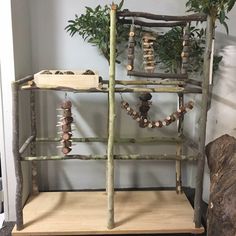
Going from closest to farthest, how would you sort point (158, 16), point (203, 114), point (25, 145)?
1. point (158, 16)
2. point (203, 114)
3. point (25, 145)

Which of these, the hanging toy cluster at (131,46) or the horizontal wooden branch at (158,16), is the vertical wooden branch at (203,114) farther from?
the hanging toy cluster at (131,46)

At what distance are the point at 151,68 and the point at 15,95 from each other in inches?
27.2

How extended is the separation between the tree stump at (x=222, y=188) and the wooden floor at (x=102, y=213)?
0.20 metres

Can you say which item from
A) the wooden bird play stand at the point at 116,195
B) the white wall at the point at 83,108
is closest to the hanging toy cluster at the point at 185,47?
the wooden bird play stand at the point at 116,195

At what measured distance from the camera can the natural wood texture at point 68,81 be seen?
1.53 m

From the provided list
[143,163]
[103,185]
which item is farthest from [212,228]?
[103,185]

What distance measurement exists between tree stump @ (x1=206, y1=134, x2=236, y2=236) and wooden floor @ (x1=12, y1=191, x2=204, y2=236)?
0.20 m

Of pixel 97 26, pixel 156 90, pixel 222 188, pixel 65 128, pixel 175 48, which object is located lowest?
pixel 222 188

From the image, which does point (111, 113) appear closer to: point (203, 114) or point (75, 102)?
point (203, 114)

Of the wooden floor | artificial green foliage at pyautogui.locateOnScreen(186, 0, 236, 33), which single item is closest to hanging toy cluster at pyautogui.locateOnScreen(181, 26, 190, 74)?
artificial green foliage at pyautogui.locateOnScreen(186, 0, 236, 33)

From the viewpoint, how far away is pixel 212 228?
59.5 inches

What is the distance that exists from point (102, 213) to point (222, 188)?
2.26 ft

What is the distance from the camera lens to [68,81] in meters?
1.53

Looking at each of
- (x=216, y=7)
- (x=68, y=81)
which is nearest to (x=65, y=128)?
(x=68, y=81)
